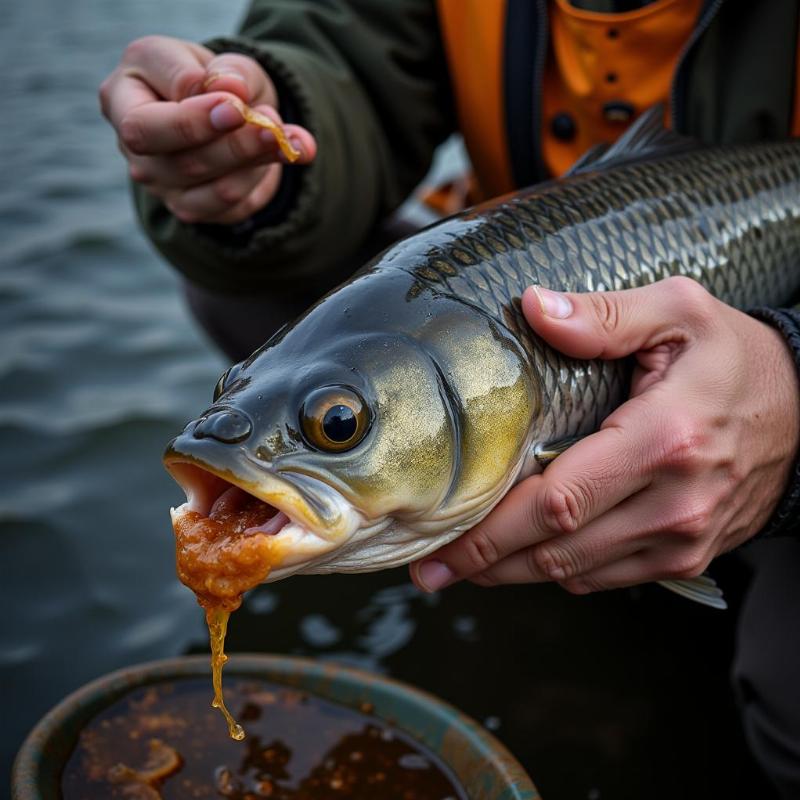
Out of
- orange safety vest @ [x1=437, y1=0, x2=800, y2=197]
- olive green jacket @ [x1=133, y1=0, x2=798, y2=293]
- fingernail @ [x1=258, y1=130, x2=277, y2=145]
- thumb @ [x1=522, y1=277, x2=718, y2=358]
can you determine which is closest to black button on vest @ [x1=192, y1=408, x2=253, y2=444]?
thumb @ [x1=522, y1=277, x2=718, y2=358]

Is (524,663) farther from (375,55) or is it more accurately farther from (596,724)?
(375,55)

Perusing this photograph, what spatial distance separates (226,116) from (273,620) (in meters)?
1.48

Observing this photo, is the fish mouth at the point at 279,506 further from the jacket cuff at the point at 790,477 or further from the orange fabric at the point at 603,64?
the orange fabric at the point at 603,64

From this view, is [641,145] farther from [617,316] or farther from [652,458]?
[652,458]

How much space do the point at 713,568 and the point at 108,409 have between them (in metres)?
2.22

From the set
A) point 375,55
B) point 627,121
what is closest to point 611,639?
point 627,121

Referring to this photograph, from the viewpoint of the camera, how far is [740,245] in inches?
88.4

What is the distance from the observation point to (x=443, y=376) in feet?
5.59

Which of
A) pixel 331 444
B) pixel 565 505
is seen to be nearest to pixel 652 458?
pixel 565 505

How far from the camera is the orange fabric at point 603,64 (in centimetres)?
255

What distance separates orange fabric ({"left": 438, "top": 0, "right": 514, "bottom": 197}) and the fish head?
1.32 m

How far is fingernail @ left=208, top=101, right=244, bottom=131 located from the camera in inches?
78.6

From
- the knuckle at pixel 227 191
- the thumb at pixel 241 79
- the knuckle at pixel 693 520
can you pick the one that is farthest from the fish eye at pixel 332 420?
the knuckle at pixel 227 191

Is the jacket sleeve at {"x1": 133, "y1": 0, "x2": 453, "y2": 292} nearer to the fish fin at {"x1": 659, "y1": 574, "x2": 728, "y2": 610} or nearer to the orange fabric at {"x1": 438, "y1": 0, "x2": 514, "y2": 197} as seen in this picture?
the orange fabric at {"x1": 438, "y1": 0, "x2": 514, "y2": 197}
